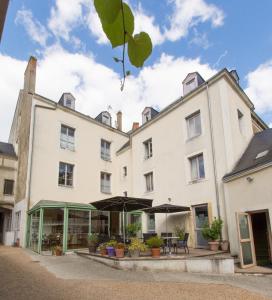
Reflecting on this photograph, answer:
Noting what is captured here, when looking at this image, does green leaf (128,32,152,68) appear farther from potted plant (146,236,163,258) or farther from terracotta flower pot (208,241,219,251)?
terracotta flower pot (208,241,219,251)

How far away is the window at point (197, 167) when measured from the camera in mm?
13895

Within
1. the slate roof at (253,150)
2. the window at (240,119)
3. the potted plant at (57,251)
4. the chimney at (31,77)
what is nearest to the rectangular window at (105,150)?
the chimney at (31,77)

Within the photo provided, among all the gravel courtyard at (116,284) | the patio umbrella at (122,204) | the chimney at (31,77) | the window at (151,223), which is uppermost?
the chimney at (31,77)

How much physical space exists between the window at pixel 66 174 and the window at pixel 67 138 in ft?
3.79

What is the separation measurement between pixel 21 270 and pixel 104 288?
3.57m

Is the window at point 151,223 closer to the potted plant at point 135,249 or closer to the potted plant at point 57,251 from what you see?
the potted plant at point 57,251

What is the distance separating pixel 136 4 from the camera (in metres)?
1.07

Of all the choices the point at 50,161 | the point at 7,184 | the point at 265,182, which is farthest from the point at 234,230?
the point at 7,184

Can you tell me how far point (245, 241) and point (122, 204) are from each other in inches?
198

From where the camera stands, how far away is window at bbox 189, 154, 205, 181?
13895 mm

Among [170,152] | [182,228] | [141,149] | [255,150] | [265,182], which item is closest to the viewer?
[265,182]

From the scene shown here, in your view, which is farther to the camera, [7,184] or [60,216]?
[7,184]

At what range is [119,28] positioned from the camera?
0.93m

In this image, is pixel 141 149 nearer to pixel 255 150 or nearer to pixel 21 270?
pixel 255 150
